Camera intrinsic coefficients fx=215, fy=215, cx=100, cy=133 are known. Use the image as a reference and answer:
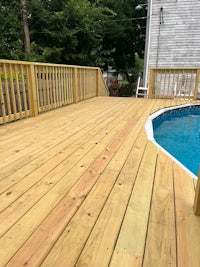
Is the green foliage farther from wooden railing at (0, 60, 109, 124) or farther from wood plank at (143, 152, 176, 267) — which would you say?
wood plank at (143, 152, 176, 267)

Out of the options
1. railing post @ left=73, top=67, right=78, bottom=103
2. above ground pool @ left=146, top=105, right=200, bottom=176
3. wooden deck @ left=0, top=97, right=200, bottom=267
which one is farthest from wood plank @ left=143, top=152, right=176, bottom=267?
railing post @ left=73, top=67, right=78, bottom=103

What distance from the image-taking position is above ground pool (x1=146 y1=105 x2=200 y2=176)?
3190mm

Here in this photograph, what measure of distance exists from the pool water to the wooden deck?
3.13 feet

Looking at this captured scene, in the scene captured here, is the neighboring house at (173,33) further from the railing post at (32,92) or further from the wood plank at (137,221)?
the wood plank at (137,221)

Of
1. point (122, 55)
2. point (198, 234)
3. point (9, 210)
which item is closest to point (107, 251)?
point (198, 234)

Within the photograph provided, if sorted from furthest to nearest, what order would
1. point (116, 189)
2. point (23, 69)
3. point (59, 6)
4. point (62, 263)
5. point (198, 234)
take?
point (59, 6) < point (23, 69) < point (116, 189) < point (198, 234) < point (62, 263)

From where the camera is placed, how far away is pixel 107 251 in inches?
41.6

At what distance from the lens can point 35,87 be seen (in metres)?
3.97

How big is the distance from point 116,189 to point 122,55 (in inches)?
555

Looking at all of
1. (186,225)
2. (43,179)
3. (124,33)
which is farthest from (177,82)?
(124,33)

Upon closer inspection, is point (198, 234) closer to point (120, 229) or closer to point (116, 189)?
point (120, 229)

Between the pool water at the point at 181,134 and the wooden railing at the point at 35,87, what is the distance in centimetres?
228

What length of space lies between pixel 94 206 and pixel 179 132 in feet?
11.4

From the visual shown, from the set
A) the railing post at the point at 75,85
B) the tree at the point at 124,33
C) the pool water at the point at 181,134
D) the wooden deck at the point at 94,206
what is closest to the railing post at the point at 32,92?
the wooden deck at the point at 94,206
